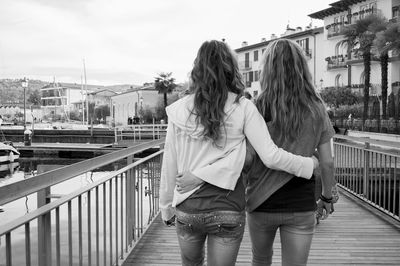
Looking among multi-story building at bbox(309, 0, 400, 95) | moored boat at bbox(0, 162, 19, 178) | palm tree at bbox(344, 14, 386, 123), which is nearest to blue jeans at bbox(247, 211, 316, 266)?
moored boat at bbox(0, 162, 19, 178)

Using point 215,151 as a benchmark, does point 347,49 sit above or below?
above

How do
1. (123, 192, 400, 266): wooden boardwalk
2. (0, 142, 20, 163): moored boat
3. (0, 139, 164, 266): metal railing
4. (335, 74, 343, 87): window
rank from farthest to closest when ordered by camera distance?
(335, 74, 343, 87): window, (0, 142, 20, 163): moored boat, (123, 192, 400, 266): wooden boardwalk, (0, 139, 164, 266): metal railing

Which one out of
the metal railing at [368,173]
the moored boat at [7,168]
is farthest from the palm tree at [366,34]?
the metal railing at [368,173]

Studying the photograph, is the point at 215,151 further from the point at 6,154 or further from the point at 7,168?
the point at 6,154

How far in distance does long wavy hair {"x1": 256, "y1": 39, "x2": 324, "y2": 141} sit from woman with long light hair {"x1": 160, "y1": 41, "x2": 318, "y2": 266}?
0.17 meters

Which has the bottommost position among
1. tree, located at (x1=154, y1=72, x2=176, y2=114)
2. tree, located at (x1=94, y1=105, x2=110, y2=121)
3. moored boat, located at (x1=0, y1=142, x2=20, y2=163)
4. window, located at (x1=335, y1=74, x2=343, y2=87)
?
moored boat, located at (x1=0, y1=142, x2=20, y2=163)

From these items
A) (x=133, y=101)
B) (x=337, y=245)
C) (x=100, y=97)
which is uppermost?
(x=100, y=97)

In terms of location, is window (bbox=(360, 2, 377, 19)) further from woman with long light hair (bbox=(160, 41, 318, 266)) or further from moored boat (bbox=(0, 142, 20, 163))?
woman with long light hair (bbox=(160, 41, 318, 266))

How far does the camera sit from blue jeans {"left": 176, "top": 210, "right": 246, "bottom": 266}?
7.25 feet

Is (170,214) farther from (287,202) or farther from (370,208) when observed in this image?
(370,208)

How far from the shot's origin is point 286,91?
2.45 metres

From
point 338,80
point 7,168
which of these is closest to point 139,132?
point 7,168

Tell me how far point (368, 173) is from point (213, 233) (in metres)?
5.90

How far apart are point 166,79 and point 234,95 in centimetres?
6784
